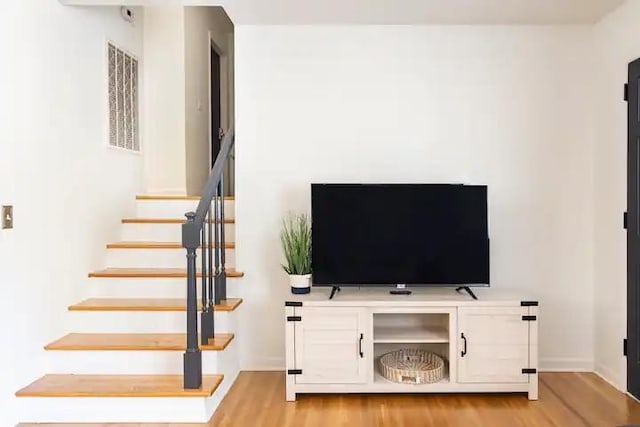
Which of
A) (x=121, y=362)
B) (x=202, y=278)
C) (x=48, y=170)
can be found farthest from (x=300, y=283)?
(x=48, y=170)

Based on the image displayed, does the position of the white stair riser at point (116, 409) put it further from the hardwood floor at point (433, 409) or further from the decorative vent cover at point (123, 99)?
the decorative vent cover at point (123, 99)

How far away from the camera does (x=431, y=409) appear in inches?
128

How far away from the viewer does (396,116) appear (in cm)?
399

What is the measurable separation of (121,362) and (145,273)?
2.40ft

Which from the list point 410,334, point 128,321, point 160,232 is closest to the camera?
point 128,321

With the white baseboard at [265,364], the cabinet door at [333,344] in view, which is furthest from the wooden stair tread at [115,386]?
the white baseboard at [265,364]

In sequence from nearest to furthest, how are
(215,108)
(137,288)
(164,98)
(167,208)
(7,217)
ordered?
(7,217) < (137,288) < (167,208) < (164,98) < (215,108)

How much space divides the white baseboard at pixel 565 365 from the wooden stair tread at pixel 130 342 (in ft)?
7.13

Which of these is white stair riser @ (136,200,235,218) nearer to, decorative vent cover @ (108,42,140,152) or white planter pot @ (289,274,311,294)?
decorative vent cover @ (108,42,140,152)

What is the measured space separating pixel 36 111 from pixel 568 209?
3.43 m

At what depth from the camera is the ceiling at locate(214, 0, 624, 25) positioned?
3.51 metres

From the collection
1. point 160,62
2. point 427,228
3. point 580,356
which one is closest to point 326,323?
point 427,228

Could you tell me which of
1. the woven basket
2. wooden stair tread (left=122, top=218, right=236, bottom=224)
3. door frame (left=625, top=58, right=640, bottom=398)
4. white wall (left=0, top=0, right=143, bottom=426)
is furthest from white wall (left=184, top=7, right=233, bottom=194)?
door frame (left=625, top=58, right=640, bottom=398)

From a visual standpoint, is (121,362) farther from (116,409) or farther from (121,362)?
(116,409)
